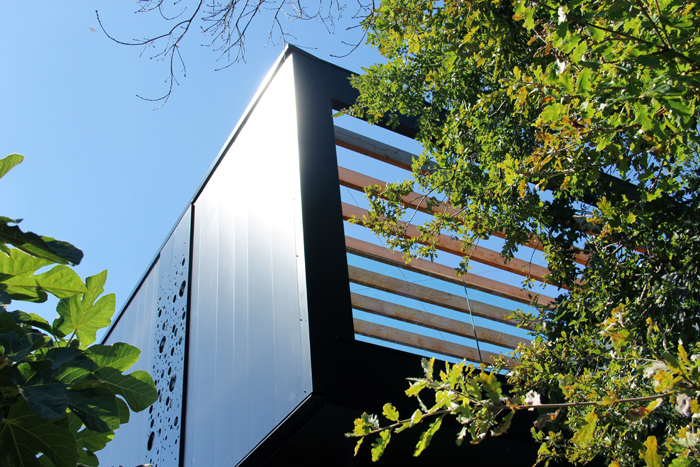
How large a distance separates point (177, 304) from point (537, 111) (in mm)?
4365

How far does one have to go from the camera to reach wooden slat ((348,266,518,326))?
14.3ft

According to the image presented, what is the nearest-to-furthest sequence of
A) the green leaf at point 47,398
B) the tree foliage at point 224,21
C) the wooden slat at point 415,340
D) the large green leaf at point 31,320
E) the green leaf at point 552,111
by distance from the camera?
the green leaf at point 47,398 < the large green leaf at point 31,320 < the green leaf at point 552,111 < the tree foliage at point 224,21 < the wooden slat at point 415,340

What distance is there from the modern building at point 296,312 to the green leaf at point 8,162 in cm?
213

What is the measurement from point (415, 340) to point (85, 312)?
3.45 metres

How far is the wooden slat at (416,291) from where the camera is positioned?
435 cm

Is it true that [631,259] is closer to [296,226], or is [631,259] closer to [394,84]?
[394,84]

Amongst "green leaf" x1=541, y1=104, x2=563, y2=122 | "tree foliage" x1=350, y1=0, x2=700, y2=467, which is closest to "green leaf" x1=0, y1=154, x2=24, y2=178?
"tree foliage" x1=350, y1=0, x2=700, y2=467

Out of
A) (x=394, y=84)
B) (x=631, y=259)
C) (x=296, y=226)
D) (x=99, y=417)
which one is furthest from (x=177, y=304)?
(x=99, y=417)

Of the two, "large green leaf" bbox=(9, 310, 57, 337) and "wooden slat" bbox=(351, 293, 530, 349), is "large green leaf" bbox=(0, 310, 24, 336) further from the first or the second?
"wooden slat" bbox=(351, 293, 530, 349)

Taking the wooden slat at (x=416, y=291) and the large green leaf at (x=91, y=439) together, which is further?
the wooden slat at (x=416, y=291)

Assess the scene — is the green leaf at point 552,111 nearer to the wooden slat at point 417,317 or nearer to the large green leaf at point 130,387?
the large green leaf at point 130,387

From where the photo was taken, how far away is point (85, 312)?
3.55ft

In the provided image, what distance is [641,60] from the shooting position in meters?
1.13

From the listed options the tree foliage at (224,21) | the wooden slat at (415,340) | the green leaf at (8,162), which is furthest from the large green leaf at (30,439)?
the wooden slat at (415,340)
